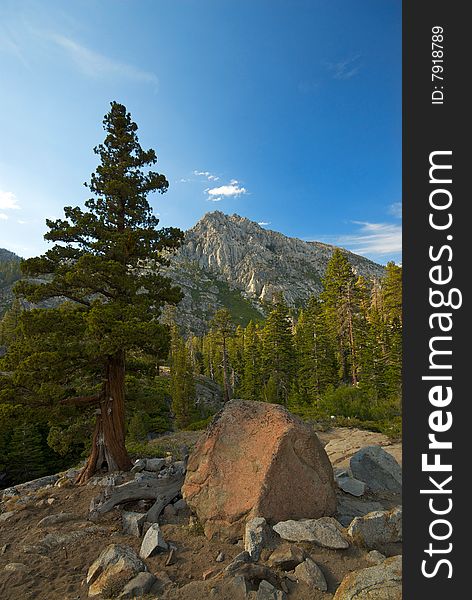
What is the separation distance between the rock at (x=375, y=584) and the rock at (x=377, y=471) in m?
6.19

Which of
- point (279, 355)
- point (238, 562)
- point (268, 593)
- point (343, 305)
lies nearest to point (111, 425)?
point (238, 562)

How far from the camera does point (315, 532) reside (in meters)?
5.91

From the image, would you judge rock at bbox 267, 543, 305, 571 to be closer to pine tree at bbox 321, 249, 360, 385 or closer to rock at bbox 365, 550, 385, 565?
A: rock at bbox 365, 550, 385, 565

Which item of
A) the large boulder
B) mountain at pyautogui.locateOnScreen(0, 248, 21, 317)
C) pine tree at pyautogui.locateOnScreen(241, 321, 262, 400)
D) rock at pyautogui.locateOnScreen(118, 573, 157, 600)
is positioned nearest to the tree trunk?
the large boulder

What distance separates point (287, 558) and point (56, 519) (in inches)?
248

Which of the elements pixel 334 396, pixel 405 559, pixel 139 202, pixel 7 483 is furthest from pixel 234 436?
pixel 7 483

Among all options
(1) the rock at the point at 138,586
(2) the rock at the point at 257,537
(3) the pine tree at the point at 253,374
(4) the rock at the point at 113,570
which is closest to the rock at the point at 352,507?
(2) the rock at the point at 257,537

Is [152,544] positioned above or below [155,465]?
above

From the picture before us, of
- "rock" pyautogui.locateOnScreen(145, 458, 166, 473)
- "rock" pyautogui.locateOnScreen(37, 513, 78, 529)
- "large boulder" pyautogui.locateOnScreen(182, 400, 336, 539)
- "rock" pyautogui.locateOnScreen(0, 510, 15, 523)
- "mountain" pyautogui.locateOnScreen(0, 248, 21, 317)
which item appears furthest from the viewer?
"mountain" pyautogui.locateOnScreen(0, 248, 21, 317)

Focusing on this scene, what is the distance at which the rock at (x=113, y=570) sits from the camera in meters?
5.11

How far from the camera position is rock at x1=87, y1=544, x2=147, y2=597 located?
5.11 metres

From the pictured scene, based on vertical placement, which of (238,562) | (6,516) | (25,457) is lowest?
(25,457)

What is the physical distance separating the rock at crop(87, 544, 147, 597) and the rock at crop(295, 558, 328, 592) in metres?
2.59

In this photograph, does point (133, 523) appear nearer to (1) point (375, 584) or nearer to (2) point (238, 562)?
(2) point (238, 562)
